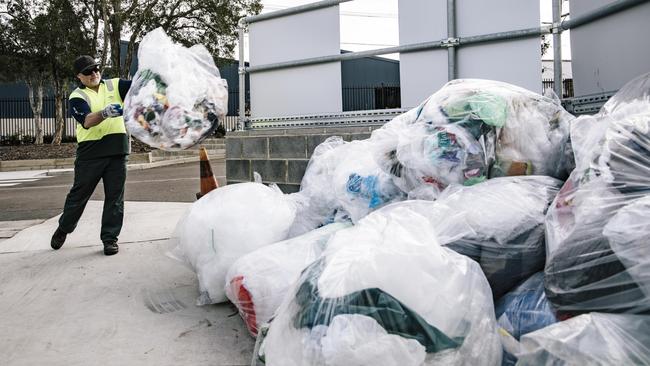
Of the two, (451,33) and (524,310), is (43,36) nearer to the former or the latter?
(451,33)

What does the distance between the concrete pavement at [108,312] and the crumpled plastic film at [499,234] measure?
1.02 meters

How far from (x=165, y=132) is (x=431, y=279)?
2.00 meters

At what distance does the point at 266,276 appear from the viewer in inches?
90.7

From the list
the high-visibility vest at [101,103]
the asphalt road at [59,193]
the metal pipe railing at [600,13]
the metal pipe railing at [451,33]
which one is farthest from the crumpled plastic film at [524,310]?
the asphalt road at [59,193]

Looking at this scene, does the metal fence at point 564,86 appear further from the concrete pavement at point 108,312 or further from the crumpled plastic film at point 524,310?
the concrete pavement at point 108,312

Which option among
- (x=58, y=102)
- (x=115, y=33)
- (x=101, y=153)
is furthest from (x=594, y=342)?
(x=58, y=102)

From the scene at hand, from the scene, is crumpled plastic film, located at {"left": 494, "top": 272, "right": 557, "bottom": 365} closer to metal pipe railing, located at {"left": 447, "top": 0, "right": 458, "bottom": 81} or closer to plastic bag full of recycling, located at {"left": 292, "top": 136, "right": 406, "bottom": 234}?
plastic bag full of recycling, located at {"left": 292, "top": 136, "right": 406, "bottom": 234}

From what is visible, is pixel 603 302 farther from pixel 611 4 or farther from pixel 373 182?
pixel 611 4

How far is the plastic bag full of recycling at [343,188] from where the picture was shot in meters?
2.63

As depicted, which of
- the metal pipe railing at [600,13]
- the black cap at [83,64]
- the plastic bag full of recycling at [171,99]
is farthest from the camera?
the black cap at [83,64]

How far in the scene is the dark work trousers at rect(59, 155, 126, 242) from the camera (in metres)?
4.07

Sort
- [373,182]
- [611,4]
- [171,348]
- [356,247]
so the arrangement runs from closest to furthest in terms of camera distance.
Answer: [356,247] < [171,348] < [373,182] < [611,4]

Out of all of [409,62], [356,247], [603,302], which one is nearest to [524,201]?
[603,302]

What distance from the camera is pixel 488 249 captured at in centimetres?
191
